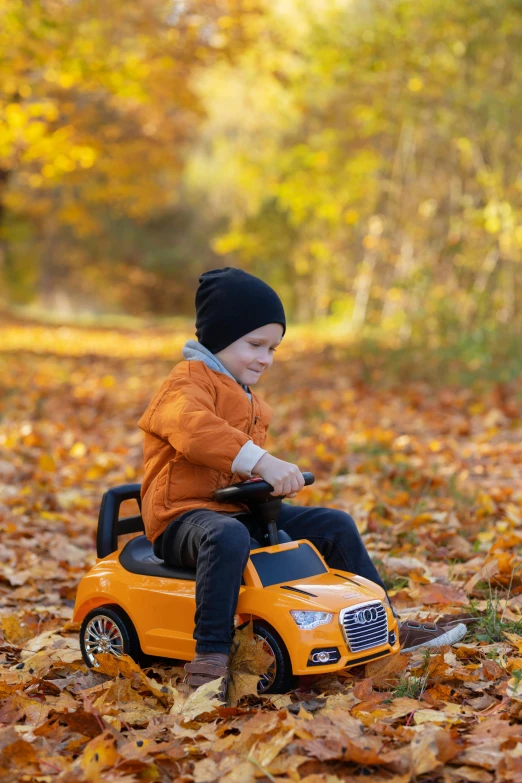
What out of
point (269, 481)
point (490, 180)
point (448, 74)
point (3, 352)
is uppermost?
point (448, 74)

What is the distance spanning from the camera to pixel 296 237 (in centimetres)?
3434

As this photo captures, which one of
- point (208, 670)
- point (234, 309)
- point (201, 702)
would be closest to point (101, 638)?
point (208, 670)

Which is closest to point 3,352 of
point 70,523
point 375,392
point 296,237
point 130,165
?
point 130,165

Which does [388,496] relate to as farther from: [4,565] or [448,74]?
[448,74]

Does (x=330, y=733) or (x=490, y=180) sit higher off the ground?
(x=490, y=180)

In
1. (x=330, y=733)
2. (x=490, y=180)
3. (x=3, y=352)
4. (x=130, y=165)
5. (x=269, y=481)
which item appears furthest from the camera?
(x=130, y=165)

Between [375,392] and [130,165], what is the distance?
11.3 metres

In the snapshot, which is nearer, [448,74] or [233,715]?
[233,715]

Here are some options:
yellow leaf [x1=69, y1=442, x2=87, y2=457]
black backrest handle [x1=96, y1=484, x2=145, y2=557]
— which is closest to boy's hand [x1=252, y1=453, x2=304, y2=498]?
black backrest handle [x1=96, y1=484, x2=145, y2=557]

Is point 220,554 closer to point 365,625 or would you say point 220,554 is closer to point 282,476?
point 282,476

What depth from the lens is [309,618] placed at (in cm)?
312

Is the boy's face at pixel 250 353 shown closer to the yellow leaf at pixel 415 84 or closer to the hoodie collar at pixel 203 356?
the hoodie collar at pixel 203 356

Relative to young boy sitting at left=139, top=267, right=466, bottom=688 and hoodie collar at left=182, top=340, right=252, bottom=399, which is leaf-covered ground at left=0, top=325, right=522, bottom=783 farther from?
hoodie collar at left=182, top=340, right=252, bottom=399

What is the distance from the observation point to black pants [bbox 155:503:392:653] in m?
3.11
